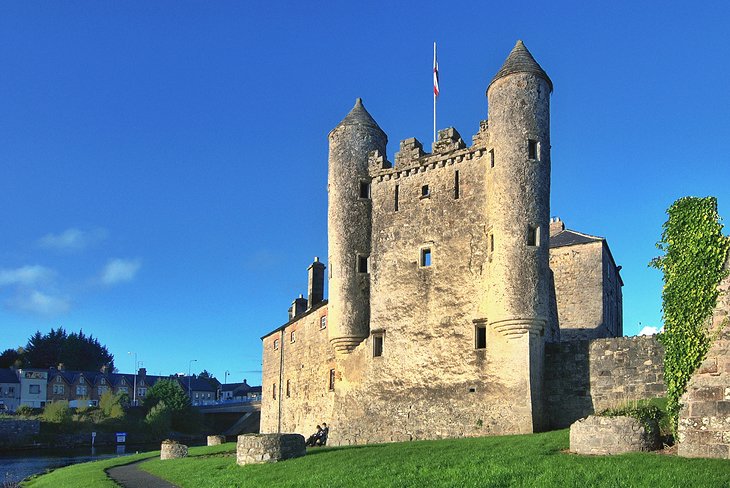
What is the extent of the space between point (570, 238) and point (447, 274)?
1722cm

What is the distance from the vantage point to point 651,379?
25.5 meters

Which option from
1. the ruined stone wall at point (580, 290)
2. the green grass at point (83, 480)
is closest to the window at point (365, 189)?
the ruined stone wall at point (580, 290)

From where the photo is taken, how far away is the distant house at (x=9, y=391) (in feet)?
351

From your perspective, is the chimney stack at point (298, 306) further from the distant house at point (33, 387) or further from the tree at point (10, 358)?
the tree at point (10, 358)

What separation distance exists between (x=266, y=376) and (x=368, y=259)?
22449mm

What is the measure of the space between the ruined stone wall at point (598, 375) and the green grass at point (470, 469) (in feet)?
12.6

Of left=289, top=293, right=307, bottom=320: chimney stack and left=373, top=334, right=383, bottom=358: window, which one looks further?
left=289, top=293, right=307, bottom=320: chimney stack

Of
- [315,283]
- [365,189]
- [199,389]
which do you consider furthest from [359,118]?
[199,389]

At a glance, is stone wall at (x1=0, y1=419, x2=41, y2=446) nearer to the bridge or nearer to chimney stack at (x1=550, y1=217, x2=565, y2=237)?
the bridge

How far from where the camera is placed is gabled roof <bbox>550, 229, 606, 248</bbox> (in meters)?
43.3

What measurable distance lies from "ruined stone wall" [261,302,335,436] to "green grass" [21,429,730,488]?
14.8 metres

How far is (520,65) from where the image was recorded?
1164 inches

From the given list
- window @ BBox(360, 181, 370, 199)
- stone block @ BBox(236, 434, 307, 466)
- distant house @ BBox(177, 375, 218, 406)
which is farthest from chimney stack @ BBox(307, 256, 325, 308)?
distant house @ BBox(177, 375, 218, 406)

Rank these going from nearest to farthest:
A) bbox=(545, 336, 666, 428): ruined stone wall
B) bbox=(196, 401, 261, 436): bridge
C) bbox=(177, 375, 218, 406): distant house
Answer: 1. bbox=(545, 336, 666, 428): ruined stone wall
2. bbox=(196, 401, 261, 436): bridge
3. bbox=(177, 375, 218, 406): distant house
